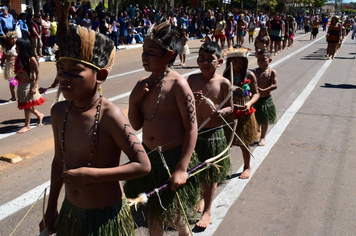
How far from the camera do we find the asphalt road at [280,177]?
13.5ft

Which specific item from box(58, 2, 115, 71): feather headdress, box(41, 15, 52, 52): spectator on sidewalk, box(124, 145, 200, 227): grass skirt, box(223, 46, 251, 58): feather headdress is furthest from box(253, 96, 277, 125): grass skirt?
box(41, 15, 52, 52): spectator on sidewalk

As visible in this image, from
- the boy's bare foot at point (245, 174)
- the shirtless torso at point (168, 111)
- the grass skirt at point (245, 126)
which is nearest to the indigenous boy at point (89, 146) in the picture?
the shirtless torso at point (168, 111)

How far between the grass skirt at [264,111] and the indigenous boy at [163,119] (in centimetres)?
330

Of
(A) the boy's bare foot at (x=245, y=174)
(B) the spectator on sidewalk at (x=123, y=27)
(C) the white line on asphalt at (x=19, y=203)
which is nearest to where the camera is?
(C) the white line on asphalt at (x=19, y=203)

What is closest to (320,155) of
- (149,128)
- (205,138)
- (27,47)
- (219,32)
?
(205,138)

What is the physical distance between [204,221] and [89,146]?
2.05 m

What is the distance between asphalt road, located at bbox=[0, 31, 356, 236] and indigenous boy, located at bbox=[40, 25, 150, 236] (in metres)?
1.26

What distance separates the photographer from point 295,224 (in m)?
4.11

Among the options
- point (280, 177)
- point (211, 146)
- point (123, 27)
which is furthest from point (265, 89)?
point (123, 27)

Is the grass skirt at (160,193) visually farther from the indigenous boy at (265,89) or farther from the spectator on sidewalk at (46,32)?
the spectator on sidewalk at (46,32)

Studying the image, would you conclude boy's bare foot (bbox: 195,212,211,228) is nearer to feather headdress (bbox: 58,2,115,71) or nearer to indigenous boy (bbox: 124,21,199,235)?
indigenous boy (bbox: 124,21,199,235)

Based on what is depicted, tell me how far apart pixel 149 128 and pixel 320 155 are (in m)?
3.84

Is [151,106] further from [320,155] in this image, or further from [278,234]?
[320,155]

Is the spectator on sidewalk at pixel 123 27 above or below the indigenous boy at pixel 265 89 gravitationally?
above
